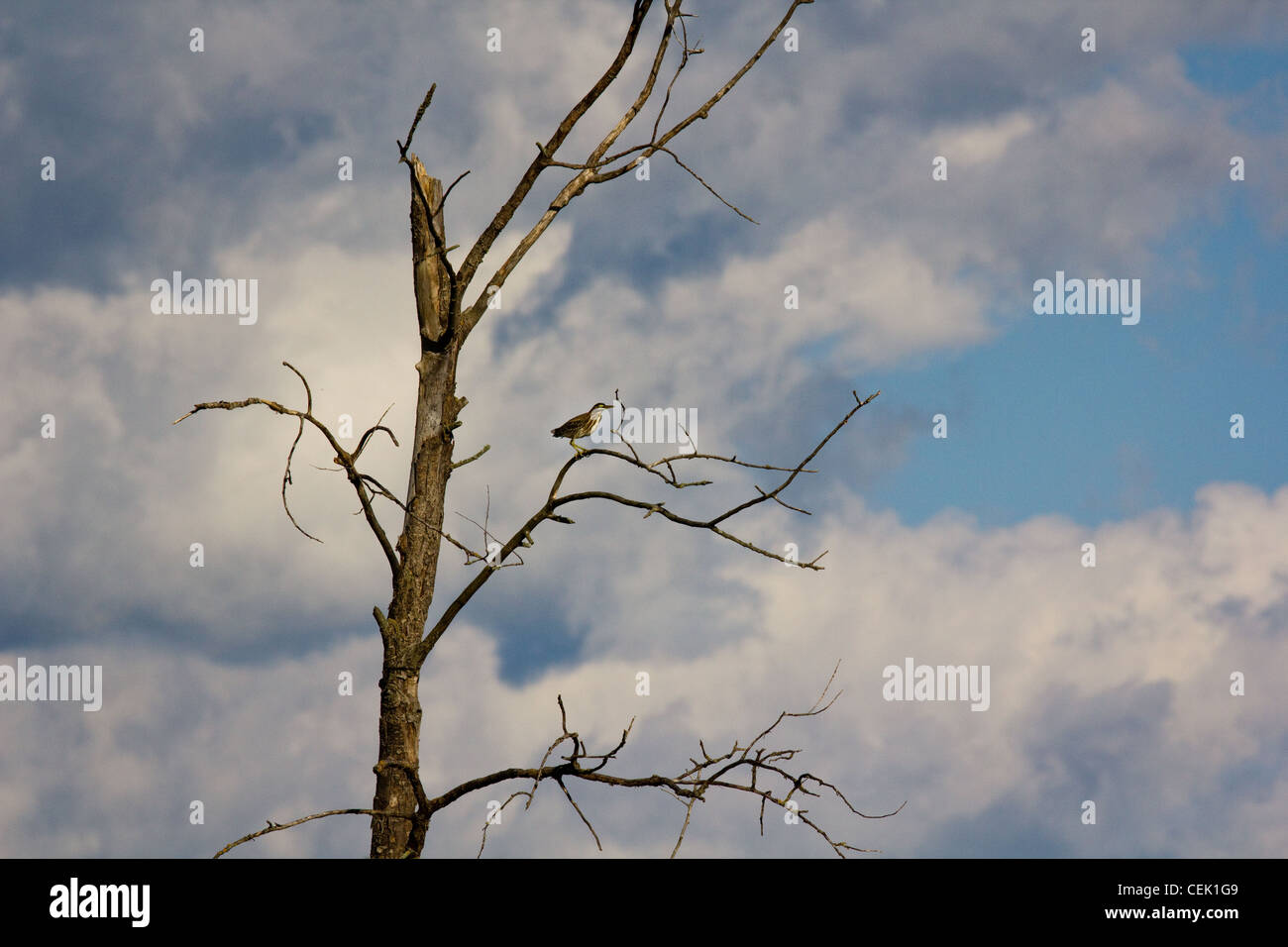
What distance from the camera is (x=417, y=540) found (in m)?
7.46

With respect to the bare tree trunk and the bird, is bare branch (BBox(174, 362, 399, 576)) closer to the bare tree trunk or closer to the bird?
the bare tree trunk

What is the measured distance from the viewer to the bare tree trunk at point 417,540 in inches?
276

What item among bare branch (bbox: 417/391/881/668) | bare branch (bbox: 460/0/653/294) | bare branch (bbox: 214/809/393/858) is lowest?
bare branch (bbox: 214/809/393/858)

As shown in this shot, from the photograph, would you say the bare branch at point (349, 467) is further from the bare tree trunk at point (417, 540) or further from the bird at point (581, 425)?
the bird at point (581, 425)

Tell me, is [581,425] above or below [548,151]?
below

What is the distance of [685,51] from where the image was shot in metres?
8.59

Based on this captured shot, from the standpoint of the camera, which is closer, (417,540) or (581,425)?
(417,540)

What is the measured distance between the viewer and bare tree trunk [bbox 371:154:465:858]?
276 inches

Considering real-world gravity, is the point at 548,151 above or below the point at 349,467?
above

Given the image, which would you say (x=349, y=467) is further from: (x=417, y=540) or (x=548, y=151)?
(x=548, y=151)

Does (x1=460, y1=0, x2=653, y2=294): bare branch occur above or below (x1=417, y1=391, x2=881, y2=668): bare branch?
above

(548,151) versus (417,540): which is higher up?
(548,151)

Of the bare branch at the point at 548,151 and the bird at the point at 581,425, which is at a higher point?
the bare branch at the point at 548,151
